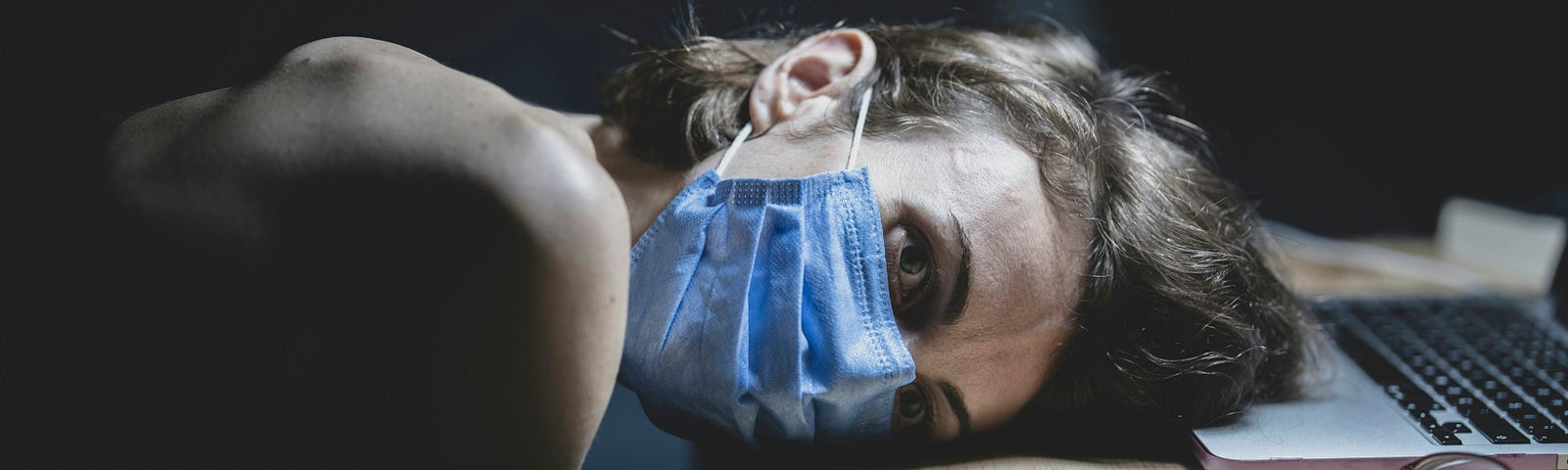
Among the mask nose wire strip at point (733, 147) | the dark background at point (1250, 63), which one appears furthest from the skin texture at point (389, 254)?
the dark background at point (1250, 63)

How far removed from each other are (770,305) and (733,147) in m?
0.14

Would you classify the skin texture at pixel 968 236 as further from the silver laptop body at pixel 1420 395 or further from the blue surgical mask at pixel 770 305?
the silver laptop body at pixel 1420 395

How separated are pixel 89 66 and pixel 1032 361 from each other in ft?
2.64

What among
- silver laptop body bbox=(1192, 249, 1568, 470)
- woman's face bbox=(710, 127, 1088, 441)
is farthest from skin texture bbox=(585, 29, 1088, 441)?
silver laptop body bbox=(1192, 249, 1568, 470)

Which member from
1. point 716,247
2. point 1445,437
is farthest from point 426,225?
point 1445,437

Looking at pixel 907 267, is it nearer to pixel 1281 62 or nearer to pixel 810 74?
pixel 810 74

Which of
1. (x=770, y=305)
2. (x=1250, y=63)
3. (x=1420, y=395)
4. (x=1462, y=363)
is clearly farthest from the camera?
(x=1250, y=63)

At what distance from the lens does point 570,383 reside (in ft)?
1.97

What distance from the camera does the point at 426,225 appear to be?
56cm

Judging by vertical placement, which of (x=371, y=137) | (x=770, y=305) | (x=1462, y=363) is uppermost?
(x=371, y=137)

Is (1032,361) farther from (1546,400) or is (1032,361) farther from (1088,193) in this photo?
(1546,400)

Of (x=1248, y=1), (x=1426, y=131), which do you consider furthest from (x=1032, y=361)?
(x=1426, y=131)

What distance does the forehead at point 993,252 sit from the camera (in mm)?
736

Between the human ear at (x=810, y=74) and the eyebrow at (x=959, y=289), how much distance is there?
0.17 meters
